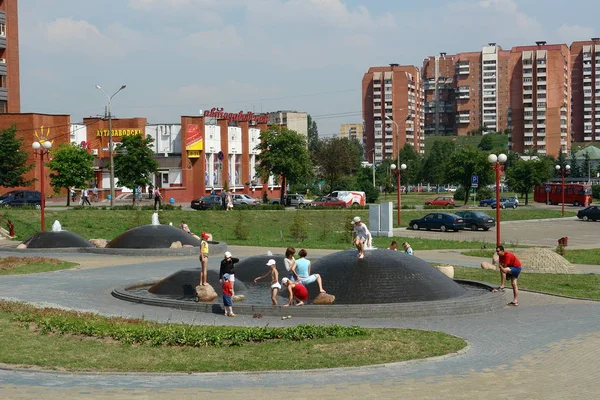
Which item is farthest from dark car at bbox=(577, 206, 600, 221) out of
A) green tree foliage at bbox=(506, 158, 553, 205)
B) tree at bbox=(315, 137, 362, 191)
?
tree at bbox=(315, 137, 362, 191)

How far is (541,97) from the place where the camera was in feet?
483

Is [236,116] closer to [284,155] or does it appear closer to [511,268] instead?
[284,155]

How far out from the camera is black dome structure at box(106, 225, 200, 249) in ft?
111

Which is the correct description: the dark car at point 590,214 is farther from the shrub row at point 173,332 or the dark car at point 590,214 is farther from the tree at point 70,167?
the shrub row at point 173,332

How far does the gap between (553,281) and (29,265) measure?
16391 mm

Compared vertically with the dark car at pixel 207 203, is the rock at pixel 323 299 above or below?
below

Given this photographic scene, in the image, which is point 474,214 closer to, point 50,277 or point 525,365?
point 50,277

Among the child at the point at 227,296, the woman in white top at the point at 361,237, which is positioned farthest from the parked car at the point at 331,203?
the child at the point at 227,296

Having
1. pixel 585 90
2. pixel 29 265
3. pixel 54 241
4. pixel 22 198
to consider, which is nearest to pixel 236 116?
pixel 22 198

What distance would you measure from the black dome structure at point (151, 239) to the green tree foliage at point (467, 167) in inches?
2010

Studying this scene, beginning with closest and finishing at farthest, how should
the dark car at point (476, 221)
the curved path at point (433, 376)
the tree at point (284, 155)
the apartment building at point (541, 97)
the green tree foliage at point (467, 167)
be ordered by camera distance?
the curved path at point (433, 376), the dark car at point (476, 221), the tree at point (284, 155), the green tree foliage at point (467, 167), the apartment building at point (541, 97)

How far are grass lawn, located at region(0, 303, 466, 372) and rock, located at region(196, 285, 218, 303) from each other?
4.39 metres

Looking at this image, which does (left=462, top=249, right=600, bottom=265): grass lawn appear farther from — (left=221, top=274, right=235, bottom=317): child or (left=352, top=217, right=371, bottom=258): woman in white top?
(left=221, top=274, right=235, bottom=317): child

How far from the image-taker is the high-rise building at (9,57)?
7700cm
